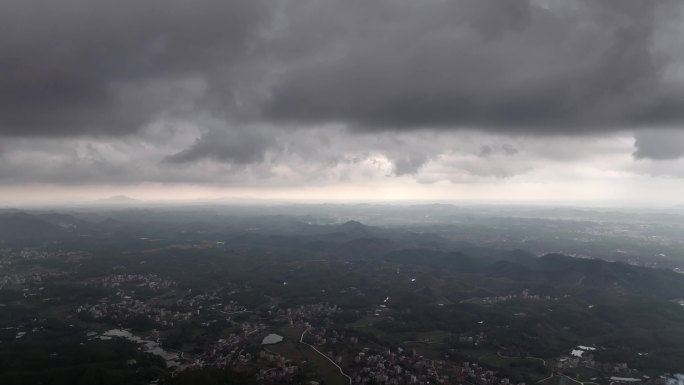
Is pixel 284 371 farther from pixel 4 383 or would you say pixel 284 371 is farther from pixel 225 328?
pixel 4 383

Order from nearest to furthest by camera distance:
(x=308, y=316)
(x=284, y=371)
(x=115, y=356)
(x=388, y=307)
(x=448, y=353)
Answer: (x=284, y=371)
(x=115, y=356)
(x=448, y=353)
(x=308, y=316)
(x=388, y=307)

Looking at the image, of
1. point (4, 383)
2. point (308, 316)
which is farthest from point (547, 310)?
point (4, 383)

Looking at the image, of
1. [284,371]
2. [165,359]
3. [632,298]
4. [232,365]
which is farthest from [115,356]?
[632,298]

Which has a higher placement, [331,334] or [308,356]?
[308,356]

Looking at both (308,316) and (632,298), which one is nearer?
(308,316)

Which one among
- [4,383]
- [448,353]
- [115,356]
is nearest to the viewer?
[4,383]

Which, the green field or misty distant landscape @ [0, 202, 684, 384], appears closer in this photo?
the green field

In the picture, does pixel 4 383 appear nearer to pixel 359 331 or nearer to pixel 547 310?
pixel 359 331

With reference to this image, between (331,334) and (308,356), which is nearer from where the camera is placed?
(308,356)

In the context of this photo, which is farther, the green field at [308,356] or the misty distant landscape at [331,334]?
the misty distant landscape at [331,334]
